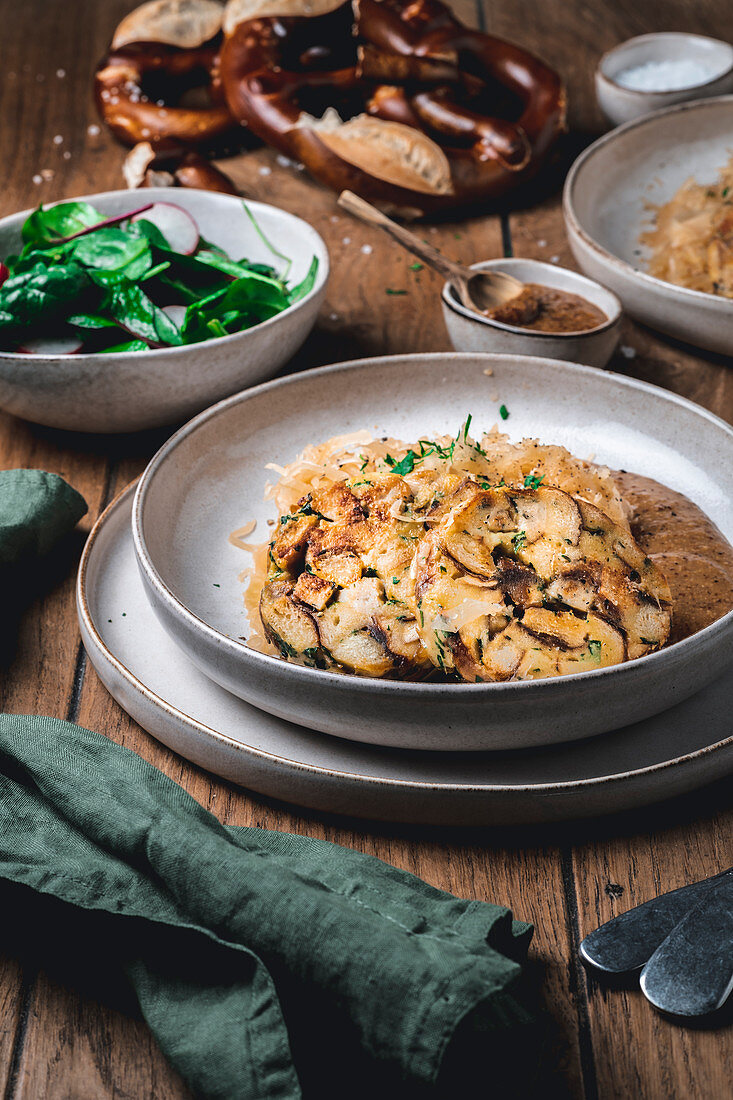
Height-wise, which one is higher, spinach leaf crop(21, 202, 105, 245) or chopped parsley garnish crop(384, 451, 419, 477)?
chopped parsley garnish crop(384, 451, 419, 477)

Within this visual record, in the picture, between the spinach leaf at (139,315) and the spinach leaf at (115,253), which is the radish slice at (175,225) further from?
the spinach leaf at (139,315)

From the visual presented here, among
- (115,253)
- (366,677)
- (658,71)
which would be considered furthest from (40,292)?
(658,71)

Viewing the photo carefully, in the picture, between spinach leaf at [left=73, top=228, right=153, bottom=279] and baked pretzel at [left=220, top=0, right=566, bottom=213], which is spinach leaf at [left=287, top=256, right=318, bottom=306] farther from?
baked pretzel at [left=220, top=0, right=566, bottom=213]

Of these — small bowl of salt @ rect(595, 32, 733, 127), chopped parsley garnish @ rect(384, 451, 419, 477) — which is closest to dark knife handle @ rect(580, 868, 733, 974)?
chopped parsley garnish @ rect(384, 451, 419, 477)

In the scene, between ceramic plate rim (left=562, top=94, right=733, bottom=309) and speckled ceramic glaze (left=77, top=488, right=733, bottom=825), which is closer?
speckled ceramic glaze (left=77, top=488, right=733, bottom=825)

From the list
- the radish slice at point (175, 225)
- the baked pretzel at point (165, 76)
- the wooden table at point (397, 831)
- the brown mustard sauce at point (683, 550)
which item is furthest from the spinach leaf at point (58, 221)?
the brown mustard sauce at point (683, 550)

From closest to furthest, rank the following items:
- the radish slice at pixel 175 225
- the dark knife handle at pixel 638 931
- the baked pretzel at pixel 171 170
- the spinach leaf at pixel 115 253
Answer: the dark knife handle at pixel 638 931 → the spinach leaf at pixel 115 253 → the radish slice at pixel 175 225 → the baked pretzel at pixel 171 170
